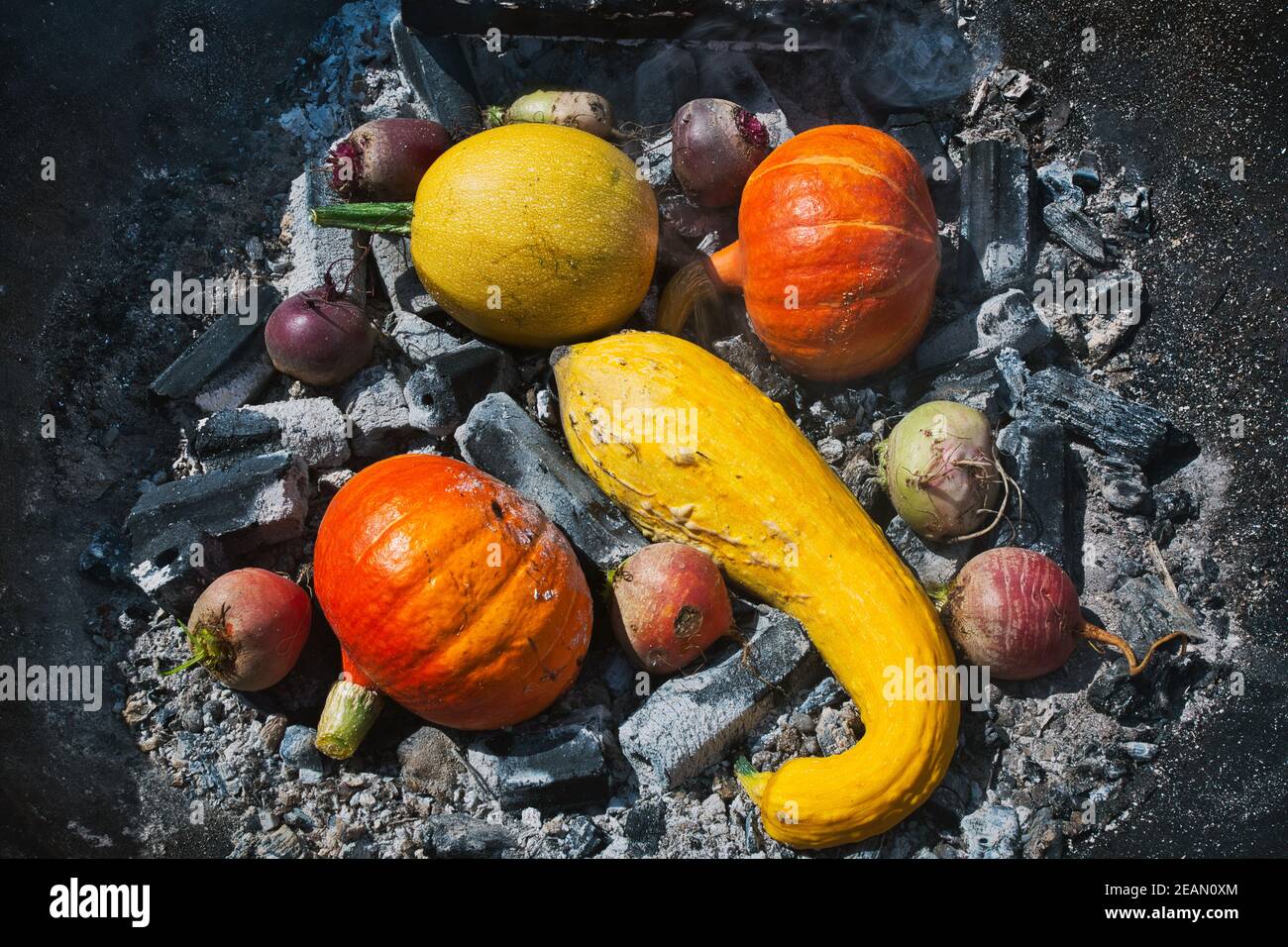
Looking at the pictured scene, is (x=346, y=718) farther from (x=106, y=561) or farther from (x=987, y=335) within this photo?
(x=987, y=335)

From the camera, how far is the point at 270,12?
538 centimetres

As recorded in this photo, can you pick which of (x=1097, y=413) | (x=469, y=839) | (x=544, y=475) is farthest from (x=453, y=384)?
(x=1097, y=413)

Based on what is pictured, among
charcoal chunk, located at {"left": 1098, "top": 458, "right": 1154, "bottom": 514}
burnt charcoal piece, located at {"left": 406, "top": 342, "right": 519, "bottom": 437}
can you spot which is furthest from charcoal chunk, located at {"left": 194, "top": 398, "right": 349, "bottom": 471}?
charcoal chunk, located at {"left": 1098, "top": 458, "right": 1154, "bottom": 514}

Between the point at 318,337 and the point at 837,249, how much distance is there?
2.23 metres

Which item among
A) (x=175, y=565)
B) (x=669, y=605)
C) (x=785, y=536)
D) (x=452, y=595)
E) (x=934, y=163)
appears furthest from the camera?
(x=934, y=163)

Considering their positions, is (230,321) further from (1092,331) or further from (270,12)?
(1092,331)

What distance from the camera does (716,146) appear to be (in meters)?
4.38

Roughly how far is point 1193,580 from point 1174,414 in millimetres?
794

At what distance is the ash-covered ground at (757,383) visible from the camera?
3781mm

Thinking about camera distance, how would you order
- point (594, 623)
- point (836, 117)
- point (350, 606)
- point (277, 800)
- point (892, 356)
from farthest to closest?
point (836, 117), point (892, 356), point (594, 623), point (277, 800), point (350, 606)

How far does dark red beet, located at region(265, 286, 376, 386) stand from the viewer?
4262mm

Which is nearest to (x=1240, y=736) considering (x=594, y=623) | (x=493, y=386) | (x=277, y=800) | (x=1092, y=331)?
(x=1092, y=331)

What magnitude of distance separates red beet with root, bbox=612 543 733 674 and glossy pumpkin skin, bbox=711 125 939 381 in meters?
1.10
